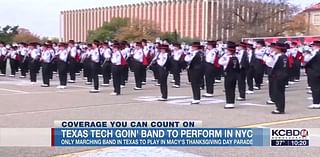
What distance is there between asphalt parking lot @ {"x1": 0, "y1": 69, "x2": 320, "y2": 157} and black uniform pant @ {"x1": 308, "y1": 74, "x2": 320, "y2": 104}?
367 millimetres

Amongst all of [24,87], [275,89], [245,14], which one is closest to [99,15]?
[245,14]

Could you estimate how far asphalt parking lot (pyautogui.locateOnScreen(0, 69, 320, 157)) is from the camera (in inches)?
283

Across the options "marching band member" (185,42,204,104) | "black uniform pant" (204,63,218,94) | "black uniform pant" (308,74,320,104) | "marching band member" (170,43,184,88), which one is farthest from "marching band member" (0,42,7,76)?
"black uniform pant" (308,74,320,104)

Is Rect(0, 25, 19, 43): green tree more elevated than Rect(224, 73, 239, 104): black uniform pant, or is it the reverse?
Rect(0, 25, 19, 43): green tree

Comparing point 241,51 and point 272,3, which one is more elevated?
point 272,3

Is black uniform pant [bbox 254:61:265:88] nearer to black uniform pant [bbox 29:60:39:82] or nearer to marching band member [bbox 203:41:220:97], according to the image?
marching band member [bbox 203:41:220:97]

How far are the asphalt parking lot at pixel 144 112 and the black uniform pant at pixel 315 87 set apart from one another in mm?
367

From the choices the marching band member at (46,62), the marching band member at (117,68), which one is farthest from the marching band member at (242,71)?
the marching band member at (46,62)

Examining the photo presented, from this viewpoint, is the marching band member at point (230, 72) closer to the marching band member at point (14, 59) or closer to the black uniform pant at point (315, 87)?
the black uniform pant at point (315, 87)

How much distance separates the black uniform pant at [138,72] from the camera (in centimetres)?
1889

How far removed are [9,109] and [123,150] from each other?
19.9 ft

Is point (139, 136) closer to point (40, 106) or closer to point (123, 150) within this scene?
point (123, 150)

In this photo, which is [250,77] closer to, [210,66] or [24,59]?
[210,66]

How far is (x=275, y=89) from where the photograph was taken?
39.9 feet
